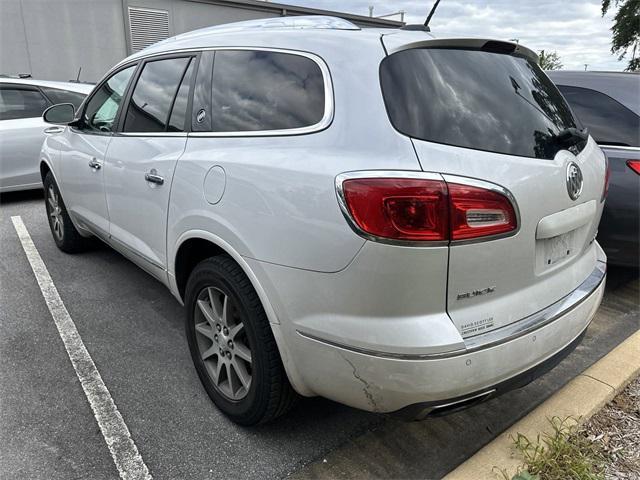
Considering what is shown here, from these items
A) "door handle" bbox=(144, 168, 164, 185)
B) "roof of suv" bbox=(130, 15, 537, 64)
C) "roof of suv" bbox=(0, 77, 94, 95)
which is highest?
"roof of suv" bbox=(130, 15, 537, 64)

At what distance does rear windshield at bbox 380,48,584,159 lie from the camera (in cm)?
177

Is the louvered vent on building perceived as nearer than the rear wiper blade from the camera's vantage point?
No

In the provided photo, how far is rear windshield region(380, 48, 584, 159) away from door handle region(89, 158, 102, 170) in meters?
2.40

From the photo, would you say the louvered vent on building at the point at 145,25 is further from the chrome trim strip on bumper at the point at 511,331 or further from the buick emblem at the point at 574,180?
the chrome trim strip on bumper at the point at 511,331

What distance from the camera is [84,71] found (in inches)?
492

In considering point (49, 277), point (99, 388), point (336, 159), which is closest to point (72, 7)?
point (49, 277)

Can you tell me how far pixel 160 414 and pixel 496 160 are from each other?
196cm

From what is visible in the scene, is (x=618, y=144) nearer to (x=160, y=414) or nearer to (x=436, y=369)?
(x=436, y=369)

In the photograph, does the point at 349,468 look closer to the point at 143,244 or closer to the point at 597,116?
the point at 143,244

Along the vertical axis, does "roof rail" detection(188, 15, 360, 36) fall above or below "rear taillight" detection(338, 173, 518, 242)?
above

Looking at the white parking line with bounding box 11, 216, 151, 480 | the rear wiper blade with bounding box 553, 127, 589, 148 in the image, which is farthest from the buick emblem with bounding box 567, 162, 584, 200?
the white parking line with bounding box 11, 216, 151, 480

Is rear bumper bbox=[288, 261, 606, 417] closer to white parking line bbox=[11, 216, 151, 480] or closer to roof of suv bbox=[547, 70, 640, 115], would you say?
white parking line bbox=[11, 216, 151, 480]

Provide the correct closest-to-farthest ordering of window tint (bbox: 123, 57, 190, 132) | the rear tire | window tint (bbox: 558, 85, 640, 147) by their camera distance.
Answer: window tint (bbox: 123, 57, 190, 132) < window tint (bbox: 558, 85, 640, 147) < the rear tire

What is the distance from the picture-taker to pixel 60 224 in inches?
185
